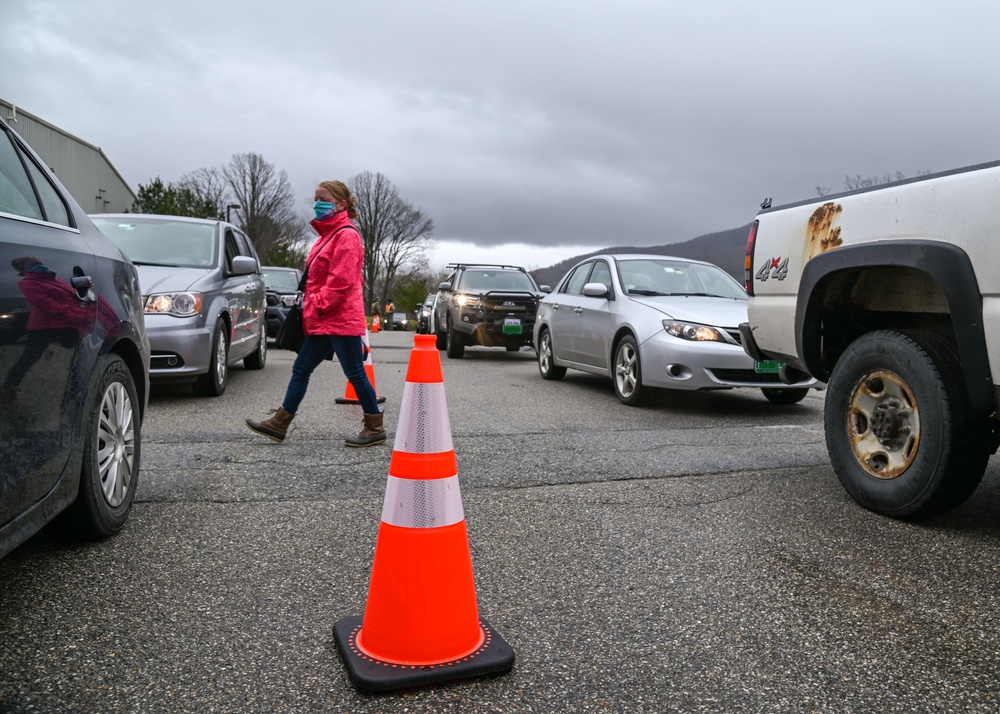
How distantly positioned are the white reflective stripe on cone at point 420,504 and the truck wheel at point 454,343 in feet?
38.8

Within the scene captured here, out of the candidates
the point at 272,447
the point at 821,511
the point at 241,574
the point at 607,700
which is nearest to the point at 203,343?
the point at 272,447

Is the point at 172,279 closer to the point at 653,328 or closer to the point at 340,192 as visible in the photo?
the point at 340,192

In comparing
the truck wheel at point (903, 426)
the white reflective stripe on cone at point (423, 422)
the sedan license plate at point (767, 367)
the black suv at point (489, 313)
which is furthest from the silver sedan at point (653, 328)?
the white reflective stripe on cone at point (423, 422)

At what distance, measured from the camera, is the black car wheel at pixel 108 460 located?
3.23 meters

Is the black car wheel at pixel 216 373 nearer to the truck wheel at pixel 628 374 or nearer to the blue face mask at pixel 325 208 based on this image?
the blue face mask at pixel 325 208

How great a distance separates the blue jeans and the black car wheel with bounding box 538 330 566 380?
185 inches

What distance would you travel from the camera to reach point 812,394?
9.58 meters

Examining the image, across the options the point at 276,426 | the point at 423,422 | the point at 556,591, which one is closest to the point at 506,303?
the point at 276,426

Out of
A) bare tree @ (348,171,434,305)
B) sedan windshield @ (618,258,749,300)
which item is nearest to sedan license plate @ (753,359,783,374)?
sedan windshield @ (618,258,749,300)

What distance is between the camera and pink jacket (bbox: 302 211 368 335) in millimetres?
5785

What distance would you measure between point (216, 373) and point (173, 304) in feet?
2.73

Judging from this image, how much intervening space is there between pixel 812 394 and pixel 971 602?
22.5 ft

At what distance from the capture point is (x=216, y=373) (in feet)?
26.6

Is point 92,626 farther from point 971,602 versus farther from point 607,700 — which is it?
point 971,602
